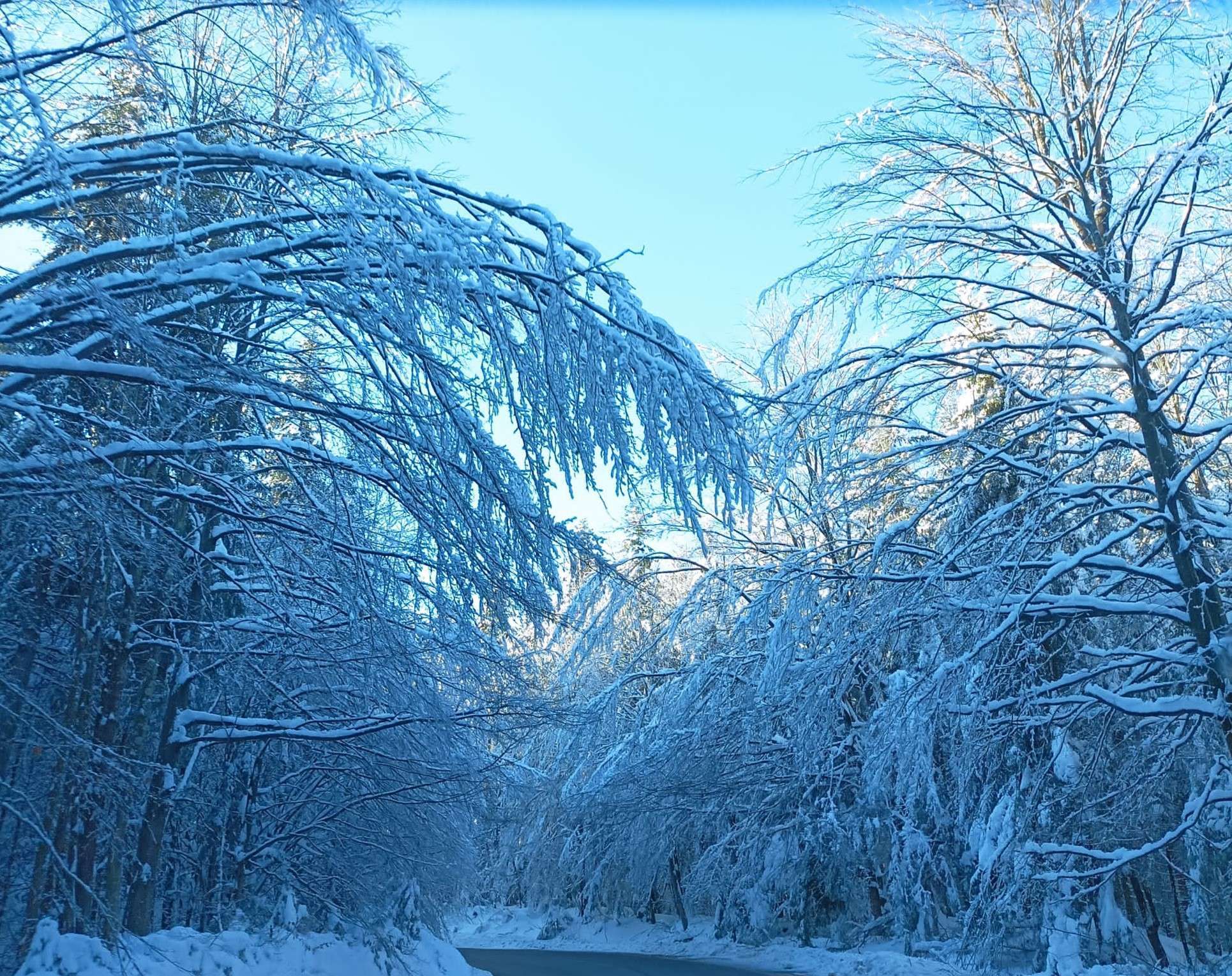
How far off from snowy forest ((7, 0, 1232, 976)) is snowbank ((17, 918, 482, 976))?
339 millimetres

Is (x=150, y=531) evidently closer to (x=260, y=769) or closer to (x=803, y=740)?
(x=803, y=740)

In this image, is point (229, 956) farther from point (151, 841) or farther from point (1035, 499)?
point (1035, 499)

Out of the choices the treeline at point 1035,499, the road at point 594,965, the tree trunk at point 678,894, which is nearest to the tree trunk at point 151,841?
the treeline at point 1035,499

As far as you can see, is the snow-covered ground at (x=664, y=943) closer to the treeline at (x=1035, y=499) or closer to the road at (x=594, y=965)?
the road at (x=594, y=965)

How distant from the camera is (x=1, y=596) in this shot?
5.45 m

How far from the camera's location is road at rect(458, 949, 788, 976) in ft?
60.4

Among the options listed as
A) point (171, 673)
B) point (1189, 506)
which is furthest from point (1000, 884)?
point (171, 673)

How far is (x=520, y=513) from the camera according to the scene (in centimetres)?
447

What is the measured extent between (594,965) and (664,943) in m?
6.17

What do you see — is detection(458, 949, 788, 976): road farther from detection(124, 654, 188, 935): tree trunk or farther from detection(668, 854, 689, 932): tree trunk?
detection(124, 654, 188, 935): tree trunk

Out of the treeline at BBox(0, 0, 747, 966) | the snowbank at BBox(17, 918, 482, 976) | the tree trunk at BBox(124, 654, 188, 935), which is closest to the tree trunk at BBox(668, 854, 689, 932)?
the snowbank at BBox(17, 918, 482, 976)

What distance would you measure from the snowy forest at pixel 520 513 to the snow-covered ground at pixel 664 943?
1267mm

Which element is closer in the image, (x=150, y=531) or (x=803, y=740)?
(x=150, y=531)

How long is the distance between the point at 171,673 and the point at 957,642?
24.3 feet
